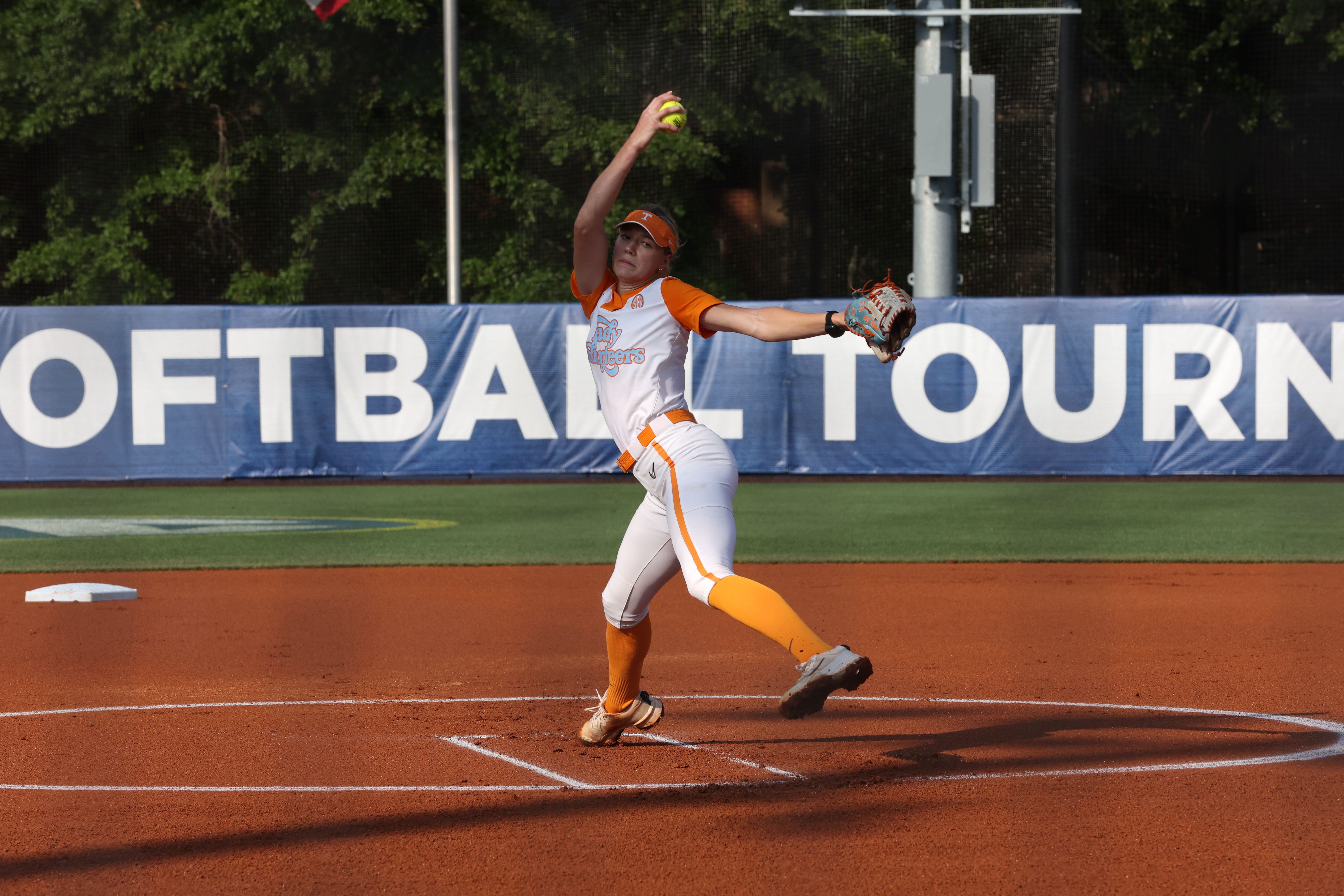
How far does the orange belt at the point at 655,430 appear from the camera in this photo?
16.3 ft

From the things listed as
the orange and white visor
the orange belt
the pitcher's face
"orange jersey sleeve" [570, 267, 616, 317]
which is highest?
the orange and white visor

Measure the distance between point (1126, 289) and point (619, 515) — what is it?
16.5 meters

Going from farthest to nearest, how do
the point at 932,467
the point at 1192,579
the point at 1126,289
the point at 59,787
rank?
the point at 1126,289, the point at 932,467, the point at 1192,579, the point at 59,787

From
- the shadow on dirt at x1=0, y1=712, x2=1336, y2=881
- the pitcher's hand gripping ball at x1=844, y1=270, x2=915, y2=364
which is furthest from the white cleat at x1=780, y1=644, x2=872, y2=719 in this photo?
the pitcher's hand gripping ball at x1=844, y1=270, x2=915, y2=364

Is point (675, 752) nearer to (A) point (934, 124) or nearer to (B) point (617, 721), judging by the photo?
(B) point (617, 721)

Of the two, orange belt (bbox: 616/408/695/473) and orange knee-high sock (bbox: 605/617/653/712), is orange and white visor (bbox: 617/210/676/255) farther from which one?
orange knee-high sock (bbox: 605/617/653/712)

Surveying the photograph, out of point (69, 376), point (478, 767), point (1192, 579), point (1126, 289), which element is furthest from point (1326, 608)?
point (1126, 289)

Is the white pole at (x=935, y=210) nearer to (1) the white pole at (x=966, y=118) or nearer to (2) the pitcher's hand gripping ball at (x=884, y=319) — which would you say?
(1) the white pole at (x=966, y=118)

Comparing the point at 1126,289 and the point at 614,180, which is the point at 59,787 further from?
the point at 1126,289

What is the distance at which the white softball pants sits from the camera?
4738 mm

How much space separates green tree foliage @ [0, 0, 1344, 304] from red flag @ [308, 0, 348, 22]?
7215 millimetres

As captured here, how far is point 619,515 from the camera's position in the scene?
14555 mm

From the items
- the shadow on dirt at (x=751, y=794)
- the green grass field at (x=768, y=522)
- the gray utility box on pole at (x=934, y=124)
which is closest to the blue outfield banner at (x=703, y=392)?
the green grass field at (x=768, y=522)

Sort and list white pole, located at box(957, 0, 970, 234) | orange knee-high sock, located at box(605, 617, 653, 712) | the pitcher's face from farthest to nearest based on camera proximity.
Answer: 1. white pole, located at box(957, 0, 970, 234)
2. orange knee-high sock, located at box(605, 617, 653, 712)
3. the pitcher's face
